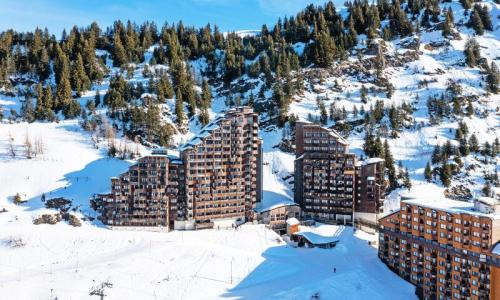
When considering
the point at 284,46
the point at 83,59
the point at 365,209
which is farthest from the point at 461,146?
the point at 83,59

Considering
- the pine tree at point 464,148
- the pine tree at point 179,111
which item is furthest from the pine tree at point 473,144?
the pine tree at point 179,111

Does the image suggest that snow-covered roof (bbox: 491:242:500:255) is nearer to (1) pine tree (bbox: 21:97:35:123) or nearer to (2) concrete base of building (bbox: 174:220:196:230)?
(2) concrete base of building (bbox: 174:220:196:230)

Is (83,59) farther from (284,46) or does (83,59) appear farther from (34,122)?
(284,46)

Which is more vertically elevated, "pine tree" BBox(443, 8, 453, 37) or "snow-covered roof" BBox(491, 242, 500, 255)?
"pine tree" BBox(443, 8, 453, 37)

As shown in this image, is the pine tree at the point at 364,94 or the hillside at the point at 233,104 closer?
the hillside at the point at 233,104

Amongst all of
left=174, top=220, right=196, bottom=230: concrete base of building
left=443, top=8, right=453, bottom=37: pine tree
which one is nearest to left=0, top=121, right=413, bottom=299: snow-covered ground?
left=174, top=220, right=196, bottom=230: concrete base of building

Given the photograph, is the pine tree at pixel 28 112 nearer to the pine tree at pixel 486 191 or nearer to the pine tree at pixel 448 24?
the pine tree at pixel 486 191

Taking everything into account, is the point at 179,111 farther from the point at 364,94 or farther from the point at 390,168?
the point at 390,168
